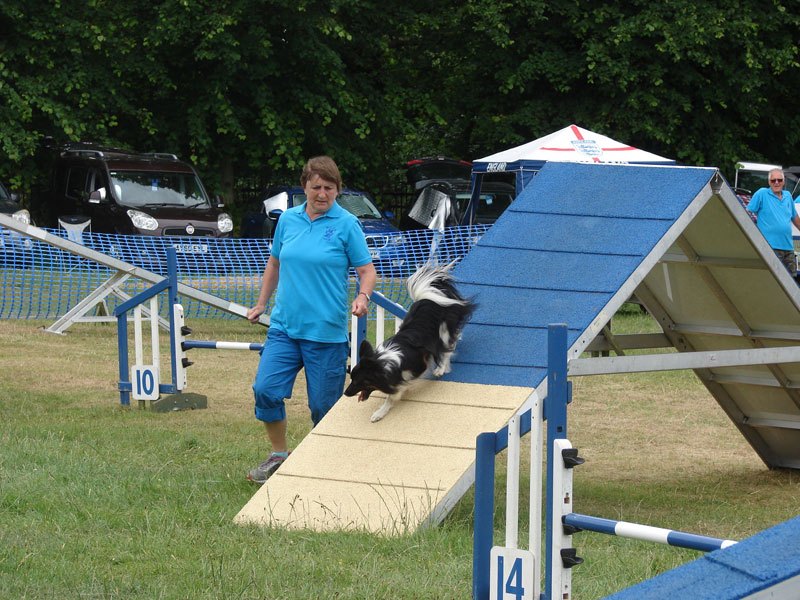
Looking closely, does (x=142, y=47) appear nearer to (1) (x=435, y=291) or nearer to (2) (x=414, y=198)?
(2) (x=414, y=198)

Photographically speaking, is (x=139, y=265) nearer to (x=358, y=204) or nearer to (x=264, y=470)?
(x=358, y=204)

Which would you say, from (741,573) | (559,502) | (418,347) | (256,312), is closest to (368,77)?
(256,312)

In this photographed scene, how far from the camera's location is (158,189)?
61.9 ft

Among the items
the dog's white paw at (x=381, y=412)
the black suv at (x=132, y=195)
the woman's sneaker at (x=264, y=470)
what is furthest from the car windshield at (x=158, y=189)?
the dog's white paw at (x=381, y=412)

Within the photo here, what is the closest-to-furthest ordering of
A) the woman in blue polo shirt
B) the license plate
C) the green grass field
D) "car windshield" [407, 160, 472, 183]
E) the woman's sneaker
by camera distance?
the green grass field
the woman in blue polo shirt
the woman's sneaker
the license plate
"car windshield" [407, 160, 472, 183]

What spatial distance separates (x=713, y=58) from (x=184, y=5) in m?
10.1

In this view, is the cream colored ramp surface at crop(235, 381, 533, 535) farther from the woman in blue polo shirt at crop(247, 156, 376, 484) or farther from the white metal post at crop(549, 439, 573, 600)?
the white metal post at crop(549, 439, 573, 600)

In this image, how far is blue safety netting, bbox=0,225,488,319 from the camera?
1348 cm

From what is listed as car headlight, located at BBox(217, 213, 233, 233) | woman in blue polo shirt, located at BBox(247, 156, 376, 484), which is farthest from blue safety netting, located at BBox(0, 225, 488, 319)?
woman in blue polo shirt, located at BBox(247, 156, 376, 484)

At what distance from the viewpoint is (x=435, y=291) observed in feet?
18.8

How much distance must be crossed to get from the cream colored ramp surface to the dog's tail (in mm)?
399

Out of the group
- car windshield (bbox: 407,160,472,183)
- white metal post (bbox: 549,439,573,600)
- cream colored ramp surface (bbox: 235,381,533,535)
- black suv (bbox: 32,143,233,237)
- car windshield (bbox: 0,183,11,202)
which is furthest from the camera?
car windshield (bbox: 407,160,472,183)

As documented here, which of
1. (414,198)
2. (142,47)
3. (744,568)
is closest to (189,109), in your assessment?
(142,47)

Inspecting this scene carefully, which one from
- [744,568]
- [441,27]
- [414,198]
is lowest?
[414,198]
